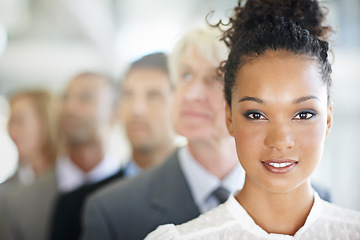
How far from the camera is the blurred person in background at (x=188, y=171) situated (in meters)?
0.99

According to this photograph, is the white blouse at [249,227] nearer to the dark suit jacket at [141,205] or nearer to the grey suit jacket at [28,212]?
the dark suit jacket at [141,205]

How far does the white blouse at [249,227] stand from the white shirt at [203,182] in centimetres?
25

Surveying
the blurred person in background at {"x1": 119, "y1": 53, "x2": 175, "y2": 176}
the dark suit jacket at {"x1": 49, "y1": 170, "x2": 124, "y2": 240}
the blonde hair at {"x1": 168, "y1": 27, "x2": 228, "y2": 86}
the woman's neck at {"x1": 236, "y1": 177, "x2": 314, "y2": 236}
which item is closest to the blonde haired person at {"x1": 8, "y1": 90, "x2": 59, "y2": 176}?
the dark suit jacket at {"x1": 49, "y1": 170, "x2": 124, "y2": 240}

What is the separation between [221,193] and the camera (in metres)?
1.00

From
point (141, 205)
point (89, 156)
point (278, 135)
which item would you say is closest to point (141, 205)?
point (141, 205)

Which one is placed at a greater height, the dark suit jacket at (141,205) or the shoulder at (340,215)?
the shoulder at (340,215)

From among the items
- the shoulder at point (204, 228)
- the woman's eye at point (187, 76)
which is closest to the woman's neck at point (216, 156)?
the woman's eye at point (187, 76)

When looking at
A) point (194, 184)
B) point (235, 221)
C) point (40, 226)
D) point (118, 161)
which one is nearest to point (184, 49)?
point (194, 184)

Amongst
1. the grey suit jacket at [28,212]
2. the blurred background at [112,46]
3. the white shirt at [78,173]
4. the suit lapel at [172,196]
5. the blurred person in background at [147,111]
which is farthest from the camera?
the white shirt at [78,173]

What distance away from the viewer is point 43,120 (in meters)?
1.95

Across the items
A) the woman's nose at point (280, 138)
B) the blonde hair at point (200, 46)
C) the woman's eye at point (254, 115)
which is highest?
the blonde hair at point (200, 46)

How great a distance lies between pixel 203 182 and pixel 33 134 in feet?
3.90

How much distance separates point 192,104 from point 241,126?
333 mm

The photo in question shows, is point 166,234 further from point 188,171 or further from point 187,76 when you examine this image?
point 187,76
